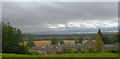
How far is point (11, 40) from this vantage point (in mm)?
10211

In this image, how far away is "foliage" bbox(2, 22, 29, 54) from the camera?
32.1ft

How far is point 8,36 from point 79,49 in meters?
7.29

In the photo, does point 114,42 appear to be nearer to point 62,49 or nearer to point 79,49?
point 79,49

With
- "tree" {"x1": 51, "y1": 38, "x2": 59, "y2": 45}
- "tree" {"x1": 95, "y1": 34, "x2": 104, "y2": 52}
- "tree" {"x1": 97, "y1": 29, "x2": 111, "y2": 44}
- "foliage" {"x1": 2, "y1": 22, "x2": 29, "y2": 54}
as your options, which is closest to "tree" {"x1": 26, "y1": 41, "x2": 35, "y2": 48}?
"foliage" {"x1": 2, "y1": 22, "x2": 29, "y2": 54}

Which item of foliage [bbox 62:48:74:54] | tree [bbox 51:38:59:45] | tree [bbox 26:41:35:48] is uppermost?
tree [bbox 51:38:59:45]

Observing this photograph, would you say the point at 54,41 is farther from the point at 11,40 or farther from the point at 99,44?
the point at 99,44

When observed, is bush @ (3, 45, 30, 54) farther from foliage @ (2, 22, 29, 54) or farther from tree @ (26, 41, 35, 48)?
tree @ (26, 41, 35, 48)

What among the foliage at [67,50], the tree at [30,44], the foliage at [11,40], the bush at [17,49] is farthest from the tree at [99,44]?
the foliage at [11,40]

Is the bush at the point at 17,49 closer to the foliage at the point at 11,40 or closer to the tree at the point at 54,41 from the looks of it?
the foliage at the point at 11,40

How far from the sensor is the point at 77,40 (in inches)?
453

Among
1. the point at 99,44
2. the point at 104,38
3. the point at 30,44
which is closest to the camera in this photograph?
the point at 99,44

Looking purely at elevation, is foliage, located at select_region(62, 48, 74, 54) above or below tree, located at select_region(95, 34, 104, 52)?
below

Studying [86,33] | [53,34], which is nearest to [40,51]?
[53,34]

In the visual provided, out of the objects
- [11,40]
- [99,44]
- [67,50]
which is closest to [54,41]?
Result: [67,50]
